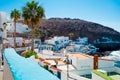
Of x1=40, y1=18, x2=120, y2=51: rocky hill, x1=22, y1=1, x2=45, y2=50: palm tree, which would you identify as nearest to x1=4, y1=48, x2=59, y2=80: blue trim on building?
x1=22, y1=1, x2=45, y2=50: palm tree

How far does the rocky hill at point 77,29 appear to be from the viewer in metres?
131

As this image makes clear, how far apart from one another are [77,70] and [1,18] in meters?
31.7

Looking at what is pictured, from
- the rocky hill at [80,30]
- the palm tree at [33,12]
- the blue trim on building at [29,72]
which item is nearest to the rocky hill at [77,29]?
the rocky hill at [80,30]

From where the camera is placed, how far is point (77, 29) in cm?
13625

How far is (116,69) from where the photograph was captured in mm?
26297

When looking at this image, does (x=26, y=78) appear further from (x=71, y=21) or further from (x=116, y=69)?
(x=71, y=21)

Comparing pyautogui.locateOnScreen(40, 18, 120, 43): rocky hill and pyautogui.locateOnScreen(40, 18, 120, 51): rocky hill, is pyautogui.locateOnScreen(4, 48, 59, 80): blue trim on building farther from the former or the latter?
pyautogui.locateOnScreen(40, 18, 120, 43): rocky hill

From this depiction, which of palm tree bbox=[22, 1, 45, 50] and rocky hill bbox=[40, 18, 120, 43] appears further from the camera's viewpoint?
rocky hill bbox=[40, 18, 120, 43]

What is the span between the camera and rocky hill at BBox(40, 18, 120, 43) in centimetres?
13112

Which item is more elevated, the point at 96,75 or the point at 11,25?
the point at 11,25

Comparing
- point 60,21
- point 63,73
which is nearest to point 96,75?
point 63,73

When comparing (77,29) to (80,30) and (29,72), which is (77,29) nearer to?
(80,30)

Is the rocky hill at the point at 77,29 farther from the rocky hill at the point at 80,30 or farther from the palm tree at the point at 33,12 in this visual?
the palm tree at the point at 33,12

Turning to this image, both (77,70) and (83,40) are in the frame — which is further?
(83,40)
